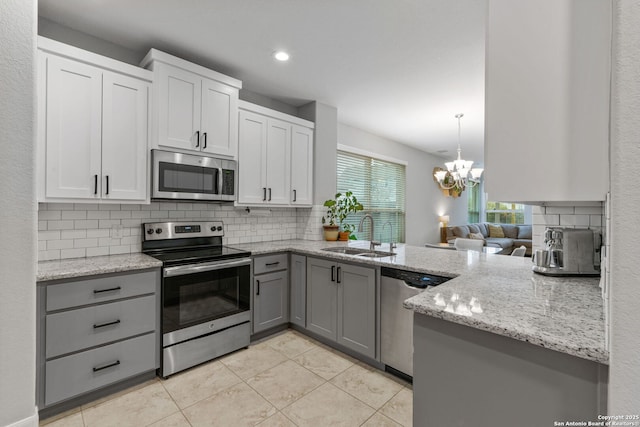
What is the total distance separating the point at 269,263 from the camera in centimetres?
288

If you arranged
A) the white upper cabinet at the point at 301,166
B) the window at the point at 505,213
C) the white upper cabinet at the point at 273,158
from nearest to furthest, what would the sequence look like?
the white upper cabinet at the point at 273,158 → the white upper cabinet at the point at 301,166 → the window at the point at 505,213

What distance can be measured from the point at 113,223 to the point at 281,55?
205cm

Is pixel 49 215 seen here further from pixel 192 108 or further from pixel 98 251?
pixel 192 108

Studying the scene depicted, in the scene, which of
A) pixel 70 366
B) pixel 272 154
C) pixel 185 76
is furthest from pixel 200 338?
pixel 185 76

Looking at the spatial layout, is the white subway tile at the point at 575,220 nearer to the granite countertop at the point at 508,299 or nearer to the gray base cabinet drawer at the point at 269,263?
the granite countertop at the point at 508,299

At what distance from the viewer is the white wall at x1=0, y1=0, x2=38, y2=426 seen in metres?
0.73

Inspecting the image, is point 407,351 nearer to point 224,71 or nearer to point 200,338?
point 200,338

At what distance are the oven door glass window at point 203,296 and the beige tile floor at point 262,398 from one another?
1.32 feet

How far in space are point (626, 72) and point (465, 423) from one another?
3.80ft

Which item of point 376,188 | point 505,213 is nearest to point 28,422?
point 376,188

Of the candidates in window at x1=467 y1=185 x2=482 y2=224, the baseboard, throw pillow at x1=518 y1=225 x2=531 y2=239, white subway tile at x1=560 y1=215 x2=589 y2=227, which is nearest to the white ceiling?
white subway tile at x1=560 y1=215 x2=589 y2=227

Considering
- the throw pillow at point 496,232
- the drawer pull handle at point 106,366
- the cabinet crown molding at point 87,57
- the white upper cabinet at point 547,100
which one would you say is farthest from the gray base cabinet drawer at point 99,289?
Answer: the throw pillow at point 496,232

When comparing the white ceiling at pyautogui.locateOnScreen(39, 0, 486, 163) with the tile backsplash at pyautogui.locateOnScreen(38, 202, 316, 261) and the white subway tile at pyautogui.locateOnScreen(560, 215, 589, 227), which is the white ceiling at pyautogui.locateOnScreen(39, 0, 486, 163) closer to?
the tile backsplash at pyautogui.locateOnScreen(38, 202, 316, 261)

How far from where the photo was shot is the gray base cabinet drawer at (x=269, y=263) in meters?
2.78
